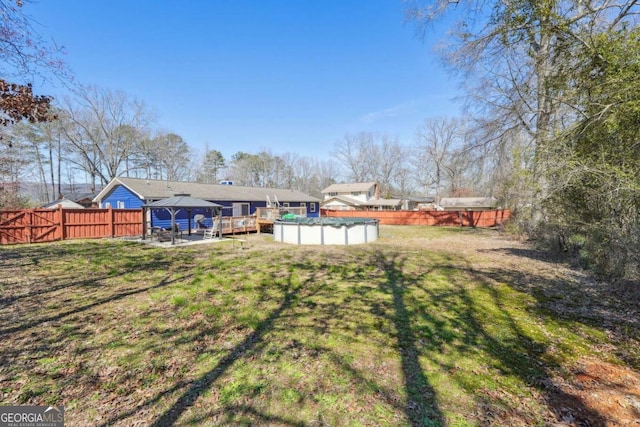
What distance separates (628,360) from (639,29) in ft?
16.6

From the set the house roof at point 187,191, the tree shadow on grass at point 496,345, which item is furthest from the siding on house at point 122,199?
the tree shadow on grass at point 496,345

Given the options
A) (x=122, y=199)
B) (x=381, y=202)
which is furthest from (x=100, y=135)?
(x=381, y=202)

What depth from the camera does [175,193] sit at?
62.8 feet

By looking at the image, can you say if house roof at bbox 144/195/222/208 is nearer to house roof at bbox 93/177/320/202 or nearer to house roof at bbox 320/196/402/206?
house roof at bbox 93/177/320/202

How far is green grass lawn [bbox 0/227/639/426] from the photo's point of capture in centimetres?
284

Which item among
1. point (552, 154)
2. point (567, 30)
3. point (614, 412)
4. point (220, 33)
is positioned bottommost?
point (614, 412)

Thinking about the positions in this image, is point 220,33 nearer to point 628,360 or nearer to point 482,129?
point 482,129

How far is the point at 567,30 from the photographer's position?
16.9 ft

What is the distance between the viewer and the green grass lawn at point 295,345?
2.84m

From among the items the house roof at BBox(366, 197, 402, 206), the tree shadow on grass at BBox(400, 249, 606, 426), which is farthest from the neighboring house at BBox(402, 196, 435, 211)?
the tree shadow on grass at BBox(400, 249, 606, 426)

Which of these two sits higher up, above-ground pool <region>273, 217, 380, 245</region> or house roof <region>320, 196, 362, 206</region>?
house roof <region>320, 196, 362, 206</region>

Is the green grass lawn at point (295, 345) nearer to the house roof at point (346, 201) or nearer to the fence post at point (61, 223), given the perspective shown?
the fence post at point (61, 223)

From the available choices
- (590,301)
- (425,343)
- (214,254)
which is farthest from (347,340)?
(214,254)

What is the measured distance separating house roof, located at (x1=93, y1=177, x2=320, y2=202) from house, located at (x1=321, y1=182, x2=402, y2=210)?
51.6 ft
